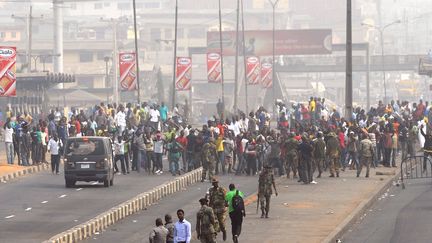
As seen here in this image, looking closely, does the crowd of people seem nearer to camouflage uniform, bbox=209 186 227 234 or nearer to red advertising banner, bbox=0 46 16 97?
red advertising banner, bbox=0 46 16 97

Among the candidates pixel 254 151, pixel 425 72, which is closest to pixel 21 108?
pixel 425 72

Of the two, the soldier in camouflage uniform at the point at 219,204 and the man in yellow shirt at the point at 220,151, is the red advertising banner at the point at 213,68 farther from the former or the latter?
the soldier in camouflage uniform at the point at 219,204

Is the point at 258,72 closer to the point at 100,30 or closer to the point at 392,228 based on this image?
the point at 392,228

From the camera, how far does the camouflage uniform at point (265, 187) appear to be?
2917 cm

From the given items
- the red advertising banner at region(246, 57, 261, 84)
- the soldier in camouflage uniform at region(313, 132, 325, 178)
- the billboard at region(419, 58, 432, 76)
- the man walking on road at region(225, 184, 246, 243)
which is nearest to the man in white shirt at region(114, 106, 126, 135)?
the soldier in camouflage uniform at region(313, 132, 325, 178)

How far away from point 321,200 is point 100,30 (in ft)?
533

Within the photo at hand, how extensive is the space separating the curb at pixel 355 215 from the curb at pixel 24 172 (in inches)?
465

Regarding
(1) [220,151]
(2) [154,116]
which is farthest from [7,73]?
(2) [154,116]

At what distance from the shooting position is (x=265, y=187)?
29469 millimetres

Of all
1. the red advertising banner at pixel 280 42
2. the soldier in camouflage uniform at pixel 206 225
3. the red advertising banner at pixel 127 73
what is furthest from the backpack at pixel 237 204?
the red advertising banner at pixel 280 42

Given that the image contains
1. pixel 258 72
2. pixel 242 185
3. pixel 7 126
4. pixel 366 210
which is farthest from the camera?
pixel 258 72

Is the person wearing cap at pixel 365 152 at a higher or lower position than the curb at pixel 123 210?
higher

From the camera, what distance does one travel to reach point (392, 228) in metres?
28.3

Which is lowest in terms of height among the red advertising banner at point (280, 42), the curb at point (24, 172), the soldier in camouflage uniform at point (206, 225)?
the curb at point (24, 172)
